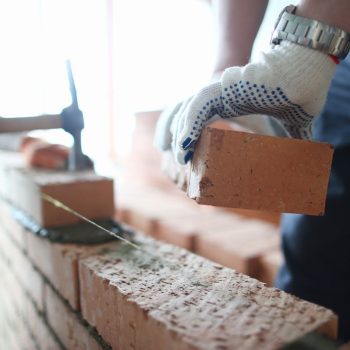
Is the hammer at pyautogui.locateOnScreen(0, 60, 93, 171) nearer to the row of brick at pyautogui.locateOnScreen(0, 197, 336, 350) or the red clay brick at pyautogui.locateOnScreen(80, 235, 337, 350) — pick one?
the row of brick at pyautogui.locateOnScreen(0, 197, 336, 350)

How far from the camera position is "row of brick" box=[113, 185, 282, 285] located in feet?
5.57

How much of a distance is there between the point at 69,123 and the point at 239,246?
Answer: 939 mm

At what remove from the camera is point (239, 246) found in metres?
1.73

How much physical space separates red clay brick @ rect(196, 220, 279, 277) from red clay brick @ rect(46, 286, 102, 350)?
874 millimetres

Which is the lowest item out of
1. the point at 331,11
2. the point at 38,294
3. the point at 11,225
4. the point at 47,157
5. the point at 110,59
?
the point at 38,294

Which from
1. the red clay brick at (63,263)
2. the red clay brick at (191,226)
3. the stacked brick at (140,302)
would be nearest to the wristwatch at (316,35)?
the stacked brick at (140,302)

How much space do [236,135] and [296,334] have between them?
0.32 m

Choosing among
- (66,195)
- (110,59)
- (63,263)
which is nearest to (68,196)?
(66,195)

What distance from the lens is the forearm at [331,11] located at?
639 mm

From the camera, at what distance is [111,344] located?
0.69 m

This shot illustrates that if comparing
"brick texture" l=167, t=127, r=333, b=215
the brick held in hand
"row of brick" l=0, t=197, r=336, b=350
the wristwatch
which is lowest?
"row of brick" l=0, t=197, r=336, b=350

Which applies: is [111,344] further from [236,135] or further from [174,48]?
[174,48]

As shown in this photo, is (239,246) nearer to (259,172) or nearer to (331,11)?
(259,172)

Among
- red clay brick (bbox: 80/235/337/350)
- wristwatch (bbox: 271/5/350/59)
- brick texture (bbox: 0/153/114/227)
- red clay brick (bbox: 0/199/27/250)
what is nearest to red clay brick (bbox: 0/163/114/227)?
brick texture (bbox: 0/153/114/227)
